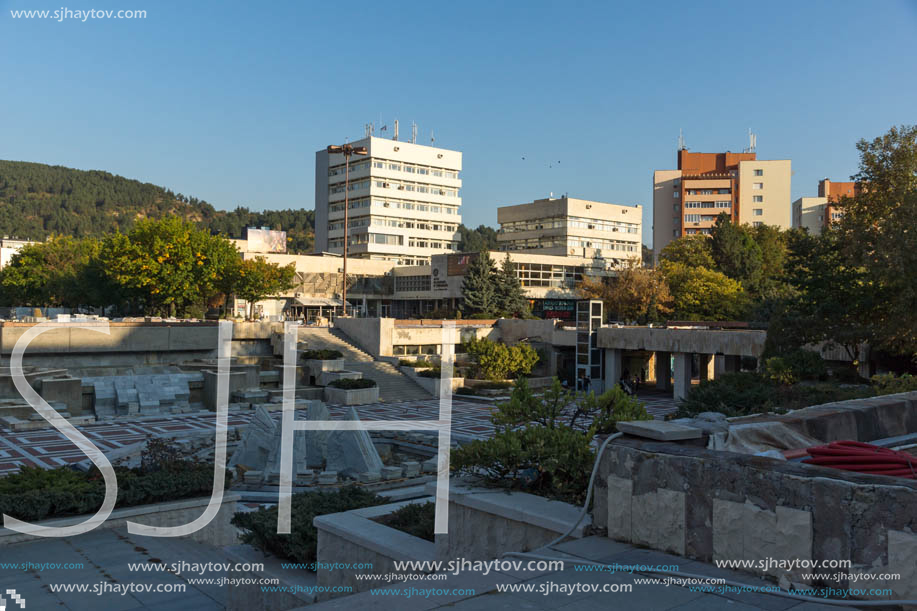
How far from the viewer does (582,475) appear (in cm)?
593

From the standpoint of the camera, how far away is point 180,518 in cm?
1062

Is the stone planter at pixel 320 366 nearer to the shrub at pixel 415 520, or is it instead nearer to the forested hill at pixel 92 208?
the shrub at pixel 415 520

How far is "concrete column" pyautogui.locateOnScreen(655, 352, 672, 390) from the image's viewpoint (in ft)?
124

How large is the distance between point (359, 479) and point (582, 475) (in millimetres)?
9575

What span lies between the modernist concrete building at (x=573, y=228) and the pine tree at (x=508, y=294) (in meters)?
19.0

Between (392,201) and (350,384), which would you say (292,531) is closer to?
(350,384)

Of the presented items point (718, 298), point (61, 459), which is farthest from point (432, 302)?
point (61, 459)

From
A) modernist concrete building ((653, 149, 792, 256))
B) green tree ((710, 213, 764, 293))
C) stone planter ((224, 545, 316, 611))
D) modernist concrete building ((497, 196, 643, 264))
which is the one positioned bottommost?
stone planter ((224, 545, 316, 611))

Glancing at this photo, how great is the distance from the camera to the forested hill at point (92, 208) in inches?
5640

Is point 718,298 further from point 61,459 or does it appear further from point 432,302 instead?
point 61,459

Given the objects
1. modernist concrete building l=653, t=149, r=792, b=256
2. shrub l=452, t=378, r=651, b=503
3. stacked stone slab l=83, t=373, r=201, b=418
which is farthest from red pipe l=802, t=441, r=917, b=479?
modernist concrete building l=653, t=149, r=792, b=256

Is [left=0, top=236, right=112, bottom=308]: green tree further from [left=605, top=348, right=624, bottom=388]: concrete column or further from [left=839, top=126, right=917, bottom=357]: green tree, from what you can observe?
[left=839, top=126, right=917, bottom=357]: green tree

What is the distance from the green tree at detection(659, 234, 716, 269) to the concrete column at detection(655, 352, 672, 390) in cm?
1790

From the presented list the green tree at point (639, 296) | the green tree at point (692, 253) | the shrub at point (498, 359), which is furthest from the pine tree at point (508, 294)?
the green tree at point (692, 253)
